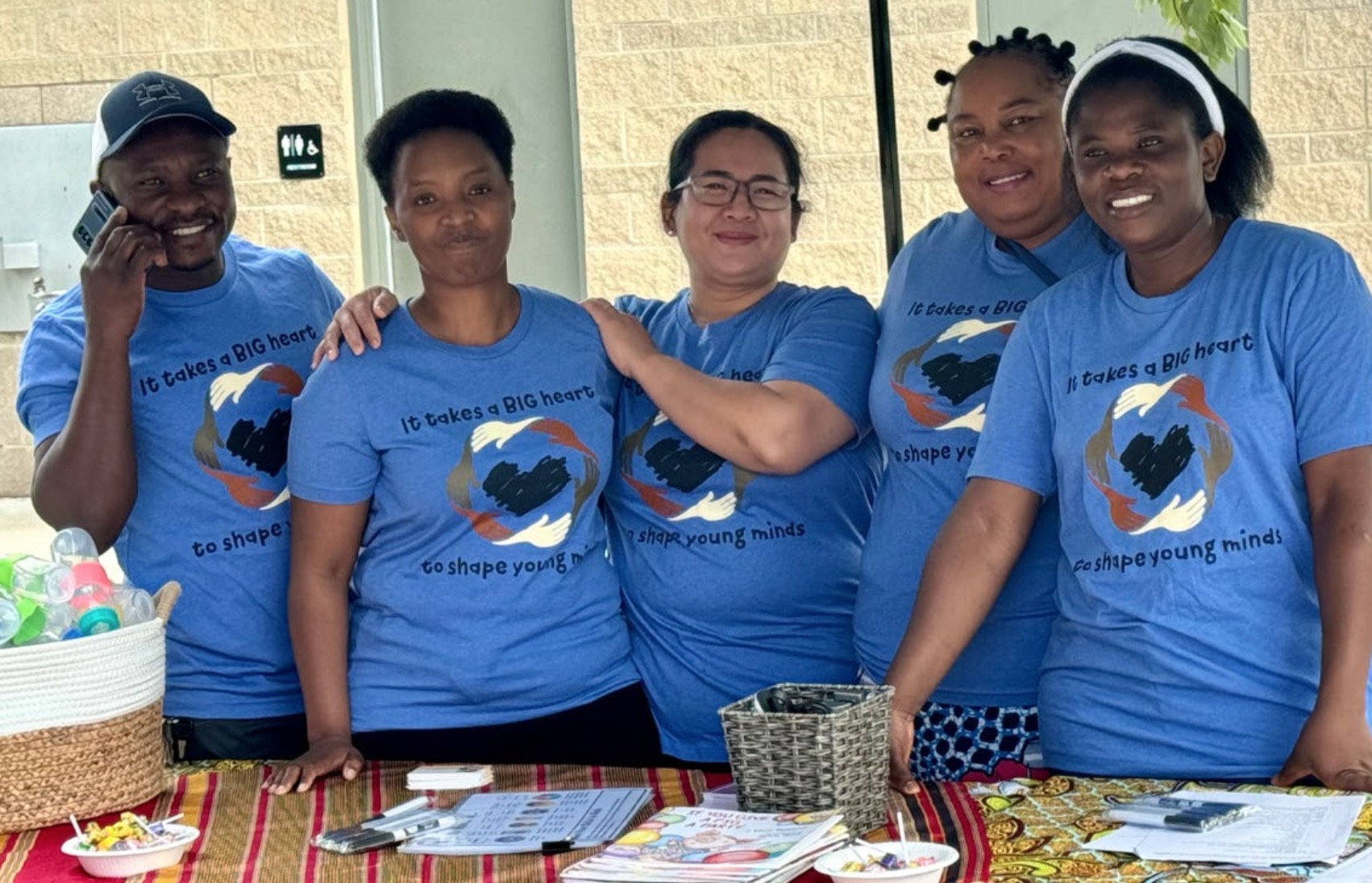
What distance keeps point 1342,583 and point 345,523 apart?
4.52ft

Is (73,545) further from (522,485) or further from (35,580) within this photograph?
(522,485)

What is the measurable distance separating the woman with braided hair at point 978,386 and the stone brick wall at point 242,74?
225 centimetres

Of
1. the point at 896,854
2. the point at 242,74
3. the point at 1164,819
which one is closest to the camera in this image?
the point at 896,854

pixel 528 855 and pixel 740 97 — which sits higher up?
pixel 740 97

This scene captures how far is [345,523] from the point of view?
253cm

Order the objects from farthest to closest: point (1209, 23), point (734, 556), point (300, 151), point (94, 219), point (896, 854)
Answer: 1. point (300, 151)
2. point (1209, 23)
3. point (94, 219)
4. point (734, 556)
5. point (896, 854)

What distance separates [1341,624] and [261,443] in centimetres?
160

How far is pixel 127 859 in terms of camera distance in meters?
1.94

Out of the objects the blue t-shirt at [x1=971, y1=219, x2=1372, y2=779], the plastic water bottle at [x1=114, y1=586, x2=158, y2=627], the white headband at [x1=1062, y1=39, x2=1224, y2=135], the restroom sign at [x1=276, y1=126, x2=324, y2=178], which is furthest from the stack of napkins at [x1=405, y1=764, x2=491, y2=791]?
the restroom sign at [x1=276, y1=126, x2=324, y2=178]

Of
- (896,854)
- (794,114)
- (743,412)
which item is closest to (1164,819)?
(896,854)

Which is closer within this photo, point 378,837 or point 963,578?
point 378,837

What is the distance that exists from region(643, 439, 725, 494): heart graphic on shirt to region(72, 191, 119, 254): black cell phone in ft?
3.08

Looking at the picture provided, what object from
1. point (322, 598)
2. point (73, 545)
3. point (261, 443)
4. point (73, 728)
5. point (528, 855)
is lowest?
point (528, 855)

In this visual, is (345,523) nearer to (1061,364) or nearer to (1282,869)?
(1061,364)
